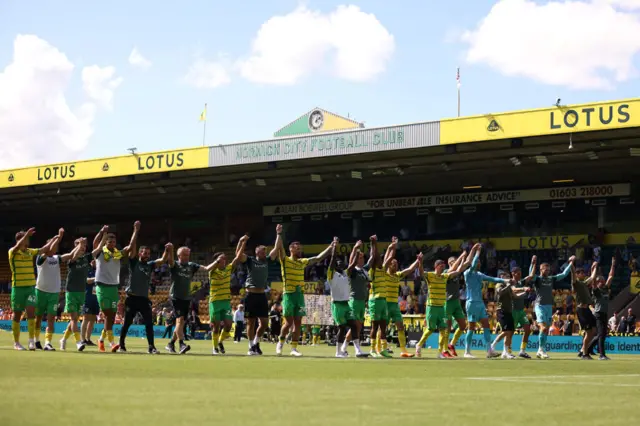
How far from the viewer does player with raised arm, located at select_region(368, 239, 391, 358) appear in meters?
20.9

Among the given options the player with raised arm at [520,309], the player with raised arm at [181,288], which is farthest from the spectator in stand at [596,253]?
the player with raised arm at [181,288]

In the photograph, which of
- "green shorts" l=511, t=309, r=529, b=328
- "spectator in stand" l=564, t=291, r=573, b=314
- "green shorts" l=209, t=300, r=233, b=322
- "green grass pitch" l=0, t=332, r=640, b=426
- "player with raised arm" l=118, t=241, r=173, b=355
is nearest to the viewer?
"green grass pitch" l=0, t=332, r=640, b=426

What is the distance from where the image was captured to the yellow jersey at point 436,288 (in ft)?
71.4

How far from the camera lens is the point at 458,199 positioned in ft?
154

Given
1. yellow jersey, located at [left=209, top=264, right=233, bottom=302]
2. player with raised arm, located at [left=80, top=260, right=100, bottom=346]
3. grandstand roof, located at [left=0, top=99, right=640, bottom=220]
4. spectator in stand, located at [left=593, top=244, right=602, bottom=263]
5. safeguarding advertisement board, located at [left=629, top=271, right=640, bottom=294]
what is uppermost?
grandstand roof, located at [left=0, top=99, right=640, bottom=220]

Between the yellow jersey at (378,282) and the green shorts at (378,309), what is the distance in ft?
0.31

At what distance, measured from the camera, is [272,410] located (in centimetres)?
806

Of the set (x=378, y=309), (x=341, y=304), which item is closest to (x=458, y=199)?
(x=378, y=309)

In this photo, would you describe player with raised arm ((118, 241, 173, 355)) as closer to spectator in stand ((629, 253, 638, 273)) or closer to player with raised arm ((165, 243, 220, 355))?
player with raised arm ((165, 243, 220, 355))

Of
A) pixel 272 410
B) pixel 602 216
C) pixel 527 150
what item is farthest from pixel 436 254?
pixel 272 410

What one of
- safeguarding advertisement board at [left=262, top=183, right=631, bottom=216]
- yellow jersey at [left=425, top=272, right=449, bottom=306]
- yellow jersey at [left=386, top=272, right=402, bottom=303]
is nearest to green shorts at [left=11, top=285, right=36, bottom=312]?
yellow jersey at [left=386, top=272, right=402, bottom=303]

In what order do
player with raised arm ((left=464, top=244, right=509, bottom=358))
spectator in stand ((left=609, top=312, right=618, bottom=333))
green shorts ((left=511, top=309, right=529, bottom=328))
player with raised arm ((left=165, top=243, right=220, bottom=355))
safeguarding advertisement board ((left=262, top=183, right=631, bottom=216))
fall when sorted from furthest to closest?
safeguarding advertisement board ((left=262, top=183, right=631, bottom=216)) → spectator in stand ((left=609, top=312, right=618, bottom=333)) → green shorts ((left=511, top=309, right=529, bottom=328)) → player with raised arm ((left=464, top=244, right=509, bottom=358)) → player with raised arm ((left=165, top=243, right=220, bottom=355))

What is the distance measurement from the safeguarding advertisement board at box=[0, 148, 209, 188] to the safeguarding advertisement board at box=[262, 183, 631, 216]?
11192 mm

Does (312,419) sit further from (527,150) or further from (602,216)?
(602,216)
